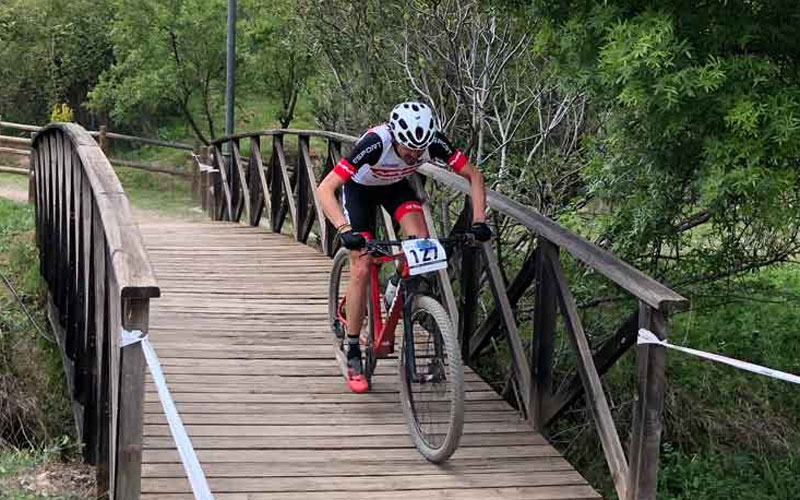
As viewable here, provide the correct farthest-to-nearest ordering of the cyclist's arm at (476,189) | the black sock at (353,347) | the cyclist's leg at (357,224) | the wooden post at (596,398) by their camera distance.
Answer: the black sock at (353,347)
the cyclist's leg at (357,224)
the cyclist's arm at (476,189)
the wooden post at (596,398)

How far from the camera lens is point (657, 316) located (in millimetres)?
4086

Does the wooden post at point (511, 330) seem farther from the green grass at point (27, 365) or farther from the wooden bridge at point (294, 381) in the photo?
the green grass at point (27, 365)

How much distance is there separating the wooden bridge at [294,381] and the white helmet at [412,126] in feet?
2.67

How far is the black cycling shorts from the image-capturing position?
554cm

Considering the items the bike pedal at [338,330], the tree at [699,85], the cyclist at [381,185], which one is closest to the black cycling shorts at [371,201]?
the cyclist at [381,185]

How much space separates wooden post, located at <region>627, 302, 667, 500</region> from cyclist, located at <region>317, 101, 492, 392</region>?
104 centimetres

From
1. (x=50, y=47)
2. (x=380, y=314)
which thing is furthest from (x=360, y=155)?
(x=50, y=47)

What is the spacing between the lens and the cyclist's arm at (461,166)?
5.20 metres

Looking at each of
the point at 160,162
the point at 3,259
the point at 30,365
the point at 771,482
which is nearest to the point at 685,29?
the point at 771,482

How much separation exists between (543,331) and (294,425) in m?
1.36

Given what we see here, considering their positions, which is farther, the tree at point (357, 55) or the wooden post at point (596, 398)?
the tree at point (357, 55)

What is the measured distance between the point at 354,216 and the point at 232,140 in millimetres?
8140

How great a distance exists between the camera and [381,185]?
556 cm

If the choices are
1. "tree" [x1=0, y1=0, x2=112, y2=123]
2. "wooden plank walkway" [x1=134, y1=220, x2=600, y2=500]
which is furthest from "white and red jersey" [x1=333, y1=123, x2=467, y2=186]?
"tree" [x1=0, y1=0, x2=112, y2=123]
